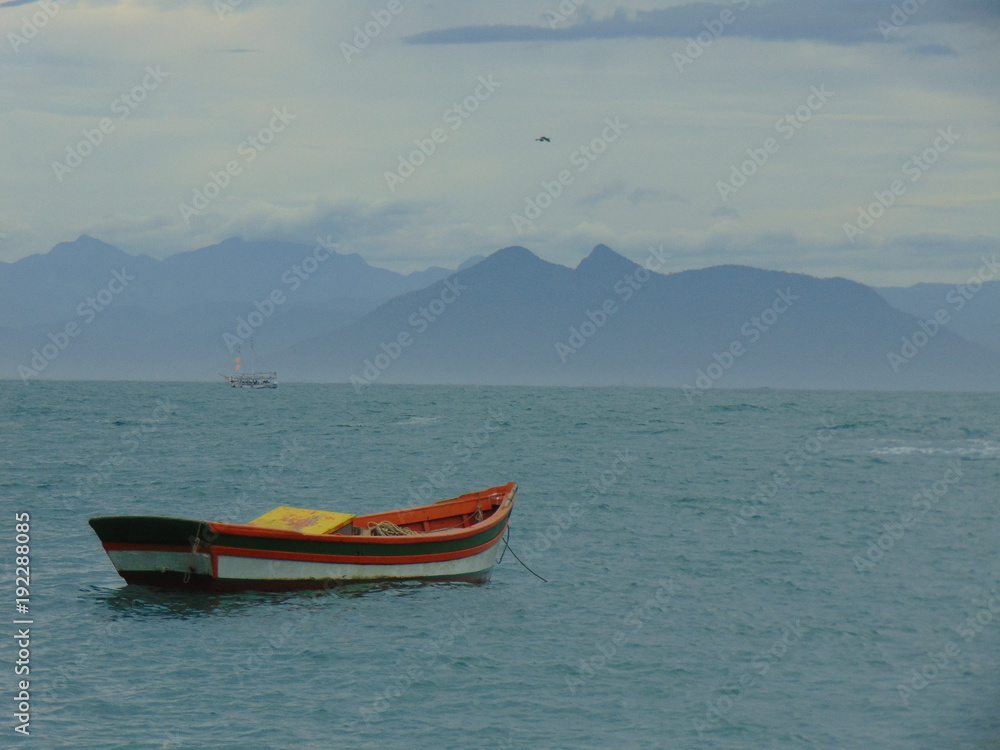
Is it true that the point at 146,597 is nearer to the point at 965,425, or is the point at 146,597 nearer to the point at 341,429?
the point at 341,429

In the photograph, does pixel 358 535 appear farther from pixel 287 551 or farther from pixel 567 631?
pixel 567 631

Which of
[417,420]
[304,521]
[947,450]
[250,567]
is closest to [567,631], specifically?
[304,521]

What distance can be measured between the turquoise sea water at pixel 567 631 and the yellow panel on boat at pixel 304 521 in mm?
1417

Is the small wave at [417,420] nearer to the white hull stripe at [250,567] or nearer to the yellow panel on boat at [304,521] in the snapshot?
the yellow panel on boat at [304,521]

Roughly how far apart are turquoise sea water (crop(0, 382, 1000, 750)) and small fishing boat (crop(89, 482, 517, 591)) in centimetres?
41

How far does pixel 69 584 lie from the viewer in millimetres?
22469

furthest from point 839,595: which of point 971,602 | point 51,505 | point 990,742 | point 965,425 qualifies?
point 965,425

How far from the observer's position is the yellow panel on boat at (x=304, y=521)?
21969 millimetres

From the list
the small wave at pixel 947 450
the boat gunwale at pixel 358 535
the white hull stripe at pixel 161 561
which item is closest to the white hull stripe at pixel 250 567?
the white hull stripe at pixel 161 561

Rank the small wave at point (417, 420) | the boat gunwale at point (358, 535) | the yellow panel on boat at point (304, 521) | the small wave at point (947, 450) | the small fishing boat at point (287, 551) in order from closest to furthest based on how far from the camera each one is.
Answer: the boat gunwale at point (358, 535), the small fishing boat at point (287, 551), the yellow panel on boat at point (304, 521), the small wave at point (947, 450), the small wave at point (417, 420)

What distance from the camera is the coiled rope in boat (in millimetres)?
23505

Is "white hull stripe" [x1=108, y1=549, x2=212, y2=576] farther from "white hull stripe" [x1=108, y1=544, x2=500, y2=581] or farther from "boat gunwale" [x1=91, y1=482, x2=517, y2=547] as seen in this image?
"boat gunwale" [x1=91, y1=482, x2=517, y2=547]

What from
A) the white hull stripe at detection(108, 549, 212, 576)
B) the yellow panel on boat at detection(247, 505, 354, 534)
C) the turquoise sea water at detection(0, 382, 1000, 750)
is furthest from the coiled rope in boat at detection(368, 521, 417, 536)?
the white hull stripe at detection(108, 549, 212, 576)

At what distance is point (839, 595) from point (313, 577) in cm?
1198
